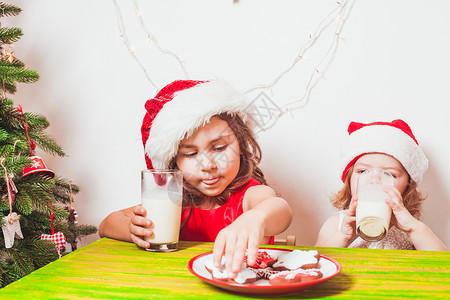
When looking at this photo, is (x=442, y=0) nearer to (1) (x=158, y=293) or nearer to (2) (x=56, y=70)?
(1) (x=158, y=293)

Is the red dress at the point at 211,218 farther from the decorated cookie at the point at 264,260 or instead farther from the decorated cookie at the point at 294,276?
the decorated cookie at the point at 294,276

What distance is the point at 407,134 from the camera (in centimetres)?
126

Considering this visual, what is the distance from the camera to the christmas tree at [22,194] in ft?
3.48

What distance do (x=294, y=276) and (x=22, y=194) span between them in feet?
2.68

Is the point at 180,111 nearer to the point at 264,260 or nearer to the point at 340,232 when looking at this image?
the point at 264,260

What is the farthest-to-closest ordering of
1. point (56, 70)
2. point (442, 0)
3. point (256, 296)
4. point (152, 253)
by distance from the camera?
point (56, 70)
point (442, 0)
point (152, 253)
point (256, 296)

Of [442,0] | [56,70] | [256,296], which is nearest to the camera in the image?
[256,296]

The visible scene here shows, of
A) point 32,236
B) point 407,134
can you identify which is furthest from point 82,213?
point 407,134

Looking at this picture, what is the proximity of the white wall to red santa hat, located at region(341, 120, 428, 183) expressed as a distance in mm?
213

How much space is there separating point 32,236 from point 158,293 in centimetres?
69

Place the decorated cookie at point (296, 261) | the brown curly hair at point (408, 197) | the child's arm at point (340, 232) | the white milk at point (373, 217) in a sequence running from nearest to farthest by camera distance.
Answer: the decorated cookie at point (296, 261) → the white milk at point (373, 217) → the child's arm at point (340, 232) → the brown curly hair at point (408, 197)

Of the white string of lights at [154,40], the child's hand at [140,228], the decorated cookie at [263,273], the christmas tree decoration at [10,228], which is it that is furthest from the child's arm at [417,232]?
the christmas tree decoration at [10,228]

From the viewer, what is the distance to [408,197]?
125 centimetres

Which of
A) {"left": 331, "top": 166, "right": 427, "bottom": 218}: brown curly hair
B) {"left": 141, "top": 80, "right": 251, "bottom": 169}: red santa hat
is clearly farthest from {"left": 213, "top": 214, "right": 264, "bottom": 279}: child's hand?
{"left": 331, "top": 166, "right": 427, "bottom": 218}: brown curly hair
